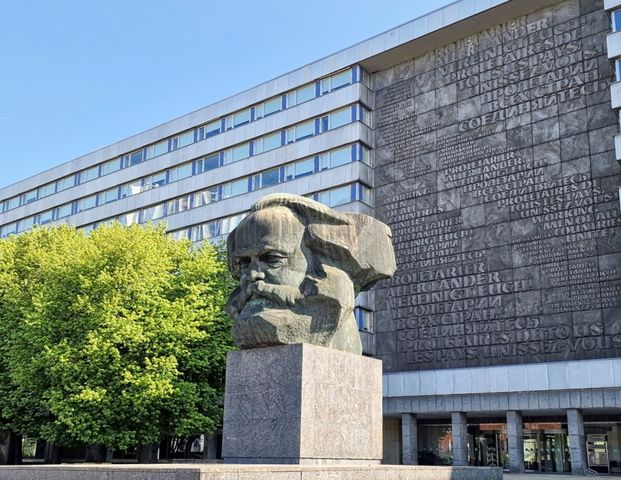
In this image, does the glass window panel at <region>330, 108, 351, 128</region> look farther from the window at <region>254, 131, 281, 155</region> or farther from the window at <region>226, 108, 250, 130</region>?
the window at <region>226, 108, 250, 130</region>

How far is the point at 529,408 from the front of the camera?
3444cm

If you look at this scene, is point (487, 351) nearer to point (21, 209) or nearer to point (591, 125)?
point (591, 125)

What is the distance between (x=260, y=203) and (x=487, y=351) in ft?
84.7

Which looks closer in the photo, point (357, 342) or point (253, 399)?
point (253, 399)

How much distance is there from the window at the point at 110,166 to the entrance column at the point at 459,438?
121 feet

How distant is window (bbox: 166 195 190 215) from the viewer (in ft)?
177

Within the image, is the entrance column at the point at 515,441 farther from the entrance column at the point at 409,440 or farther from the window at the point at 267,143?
the window at the point at 267,143

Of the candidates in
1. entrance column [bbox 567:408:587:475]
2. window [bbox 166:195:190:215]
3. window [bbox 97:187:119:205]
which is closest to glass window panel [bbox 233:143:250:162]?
window [bbox 166:195:190:215]

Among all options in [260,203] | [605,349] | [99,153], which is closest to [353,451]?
[260,203]

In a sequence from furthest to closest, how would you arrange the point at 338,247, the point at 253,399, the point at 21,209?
the point at 21,209 → the point at 338,247 → the point at 253,399

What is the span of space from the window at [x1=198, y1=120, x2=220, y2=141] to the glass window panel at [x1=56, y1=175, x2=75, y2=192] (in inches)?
648

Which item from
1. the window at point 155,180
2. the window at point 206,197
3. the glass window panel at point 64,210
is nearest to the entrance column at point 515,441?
the window at point 206,197

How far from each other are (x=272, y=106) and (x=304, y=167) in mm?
5962

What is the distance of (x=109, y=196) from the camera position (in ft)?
197
